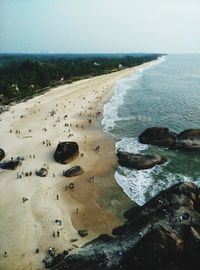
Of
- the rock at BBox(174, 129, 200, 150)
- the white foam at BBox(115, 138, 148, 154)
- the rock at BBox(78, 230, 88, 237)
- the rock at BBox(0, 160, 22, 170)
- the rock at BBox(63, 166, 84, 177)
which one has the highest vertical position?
the rock at BBox(78, 230, 88, 237)

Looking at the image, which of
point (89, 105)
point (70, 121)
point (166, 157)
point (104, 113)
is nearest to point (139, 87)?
point (89, 105)

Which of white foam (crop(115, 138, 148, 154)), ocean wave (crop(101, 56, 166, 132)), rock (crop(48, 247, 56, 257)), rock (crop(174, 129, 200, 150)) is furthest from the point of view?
ocean wave (crop(101, 56, 166, 132))

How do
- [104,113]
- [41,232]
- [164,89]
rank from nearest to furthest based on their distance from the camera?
[41,232] < [104,113] < [164,89]

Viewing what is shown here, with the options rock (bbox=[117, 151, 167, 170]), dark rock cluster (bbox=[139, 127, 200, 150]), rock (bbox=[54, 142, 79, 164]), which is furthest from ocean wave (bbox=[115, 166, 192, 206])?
dark rock cluster (bbox=[139, 127, 200, 150])

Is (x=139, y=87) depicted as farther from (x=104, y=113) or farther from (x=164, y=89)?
(x=104, y=113)

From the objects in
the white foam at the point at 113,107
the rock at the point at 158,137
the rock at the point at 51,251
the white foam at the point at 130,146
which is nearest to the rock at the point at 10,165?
the white foam at the point at 130,146

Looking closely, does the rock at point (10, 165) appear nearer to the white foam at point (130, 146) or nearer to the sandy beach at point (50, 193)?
the sandy beach at point (50, 193)

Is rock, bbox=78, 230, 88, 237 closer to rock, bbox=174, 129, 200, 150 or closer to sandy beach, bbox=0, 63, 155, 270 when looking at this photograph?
sandy beach, bbox=0, 63, 155, 270
